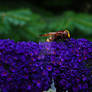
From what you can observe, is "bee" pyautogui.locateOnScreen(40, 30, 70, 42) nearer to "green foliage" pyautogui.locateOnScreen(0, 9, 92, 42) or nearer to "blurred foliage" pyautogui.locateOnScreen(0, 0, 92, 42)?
"blurred foliage" pyautogui.locateOnScreen(0, 0, 92, 42)

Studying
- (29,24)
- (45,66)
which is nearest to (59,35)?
(45,66)

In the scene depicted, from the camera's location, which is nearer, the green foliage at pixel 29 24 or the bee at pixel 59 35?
the bee at pixel 59 35

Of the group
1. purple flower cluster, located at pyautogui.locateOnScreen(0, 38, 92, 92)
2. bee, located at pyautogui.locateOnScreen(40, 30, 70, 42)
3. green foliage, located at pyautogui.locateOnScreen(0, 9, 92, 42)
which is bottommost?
purple flower cluster, located at pyautogui.locateOnScreen(0, 38, 92, 92)

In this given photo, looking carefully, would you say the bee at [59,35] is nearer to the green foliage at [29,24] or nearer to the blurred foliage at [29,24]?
the blurred foliage at [29,24]

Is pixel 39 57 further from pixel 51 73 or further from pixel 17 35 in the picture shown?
pixel 17 35

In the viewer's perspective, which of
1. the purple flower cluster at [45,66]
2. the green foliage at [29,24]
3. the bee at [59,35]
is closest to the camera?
the purple flower cluster at [45,66]

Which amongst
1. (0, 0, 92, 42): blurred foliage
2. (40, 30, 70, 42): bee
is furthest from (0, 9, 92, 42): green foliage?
(40, 30, 70, 42): bee

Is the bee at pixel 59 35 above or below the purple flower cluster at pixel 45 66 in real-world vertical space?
above

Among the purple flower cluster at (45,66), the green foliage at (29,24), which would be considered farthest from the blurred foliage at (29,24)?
the purple flower cluster at (45,66)
